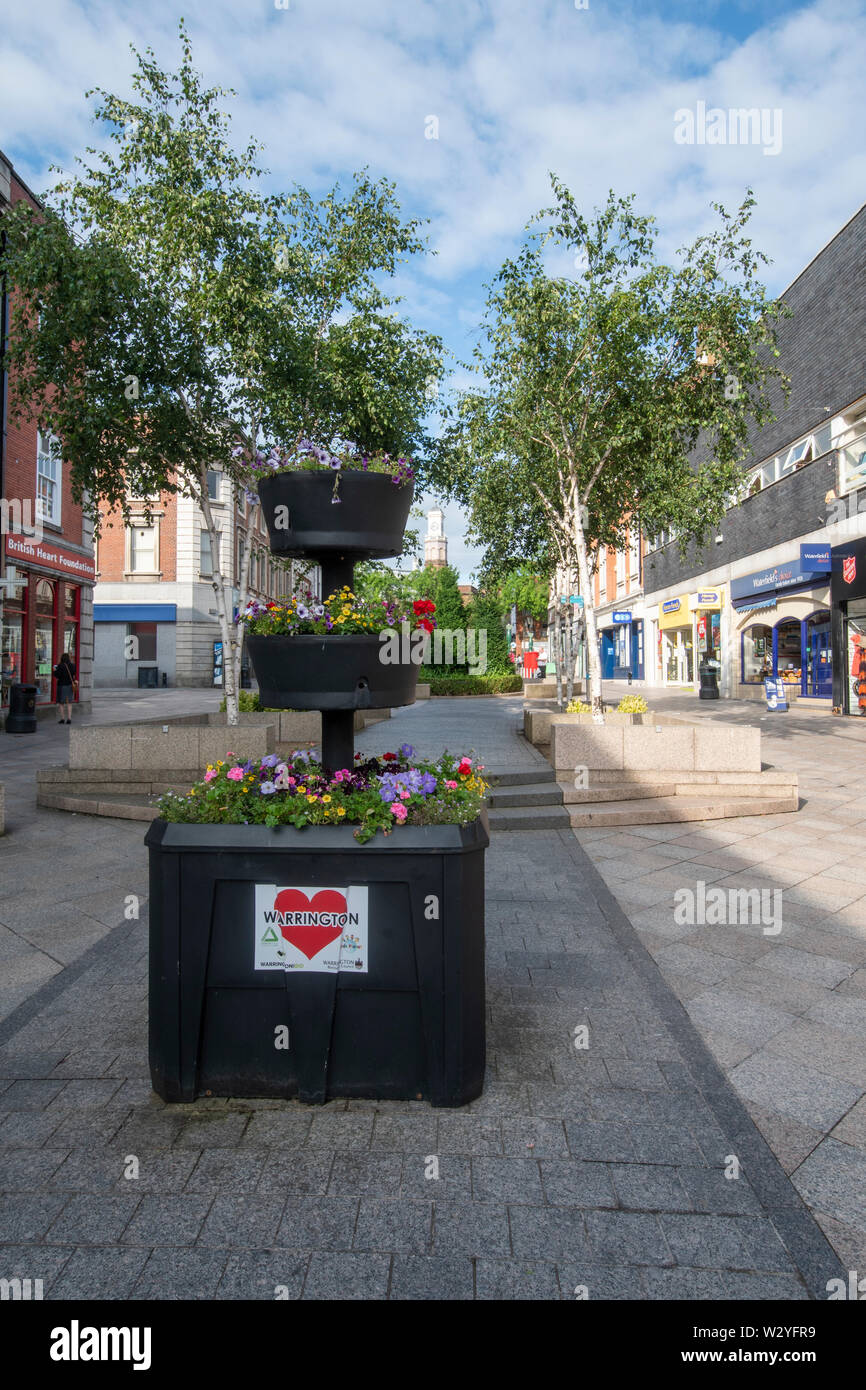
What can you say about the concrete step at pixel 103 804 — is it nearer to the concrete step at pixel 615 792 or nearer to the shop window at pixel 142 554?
the concrete step at pixel 615 792

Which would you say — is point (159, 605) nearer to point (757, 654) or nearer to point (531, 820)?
point (757, 654)

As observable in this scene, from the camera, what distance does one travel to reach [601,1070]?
341cm

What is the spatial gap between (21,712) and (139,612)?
24418mm

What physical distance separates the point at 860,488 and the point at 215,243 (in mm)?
17201

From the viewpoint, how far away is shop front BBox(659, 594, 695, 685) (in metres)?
37.6

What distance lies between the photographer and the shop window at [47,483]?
20.9 m

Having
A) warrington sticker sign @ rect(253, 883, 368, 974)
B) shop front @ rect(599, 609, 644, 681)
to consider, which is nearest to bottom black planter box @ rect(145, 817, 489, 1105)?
warrington sticker sign @ rect(253, 883, 368, 974)

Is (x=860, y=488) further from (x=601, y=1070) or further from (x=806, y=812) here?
(x=601, y=1070)

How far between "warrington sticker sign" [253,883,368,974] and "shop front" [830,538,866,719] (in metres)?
20.4

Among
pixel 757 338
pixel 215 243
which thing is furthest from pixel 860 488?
pixel 215 243

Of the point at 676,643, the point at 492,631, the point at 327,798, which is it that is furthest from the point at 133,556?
the point at 327,798

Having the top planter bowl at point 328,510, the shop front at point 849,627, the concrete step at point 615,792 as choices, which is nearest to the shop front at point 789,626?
the shop front at point 849,627

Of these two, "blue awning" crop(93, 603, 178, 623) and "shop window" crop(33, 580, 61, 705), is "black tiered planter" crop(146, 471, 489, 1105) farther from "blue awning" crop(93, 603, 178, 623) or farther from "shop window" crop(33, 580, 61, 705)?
"blue awning" crop(93, 603, 178, 623)
